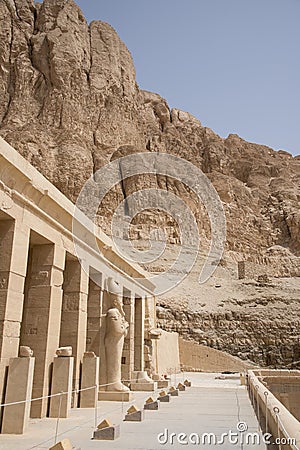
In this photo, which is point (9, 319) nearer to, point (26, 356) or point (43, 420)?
point (26, 356)

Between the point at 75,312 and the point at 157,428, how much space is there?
357cm

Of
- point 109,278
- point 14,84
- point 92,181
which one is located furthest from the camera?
point 14,84

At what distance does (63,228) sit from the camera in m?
8.84

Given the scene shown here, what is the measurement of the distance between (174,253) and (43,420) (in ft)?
125

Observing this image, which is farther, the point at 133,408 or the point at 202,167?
the point at 202,167

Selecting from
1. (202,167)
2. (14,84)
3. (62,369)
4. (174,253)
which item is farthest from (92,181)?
(62,369)

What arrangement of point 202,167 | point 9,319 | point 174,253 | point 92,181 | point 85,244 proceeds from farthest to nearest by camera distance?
point 202,167
point 92,181
point 174,253
point 85,244
point 9,319

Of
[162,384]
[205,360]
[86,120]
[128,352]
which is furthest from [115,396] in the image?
[86,120]

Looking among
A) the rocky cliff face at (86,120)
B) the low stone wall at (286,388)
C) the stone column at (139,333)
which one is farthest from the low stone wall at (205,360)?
the rocky cliff face at (86,120)

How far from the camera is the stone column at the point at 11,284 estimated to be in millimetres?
6660

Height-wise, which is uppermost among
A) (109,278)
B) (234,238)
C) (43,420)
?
(234,238)

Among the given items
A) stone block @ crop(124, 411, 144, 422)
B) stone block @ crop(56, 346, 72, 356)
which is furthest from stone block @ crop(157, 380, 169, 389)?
stone block @ crop(124, 411, 144, 422)

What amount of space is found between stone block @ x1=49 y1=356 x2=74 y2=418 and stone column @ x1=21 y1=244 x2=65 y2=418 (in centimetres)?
12

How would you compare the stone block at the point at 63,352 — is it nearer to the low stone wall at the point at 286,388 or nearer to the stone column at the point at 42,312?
the stone column at the point at 42,312
